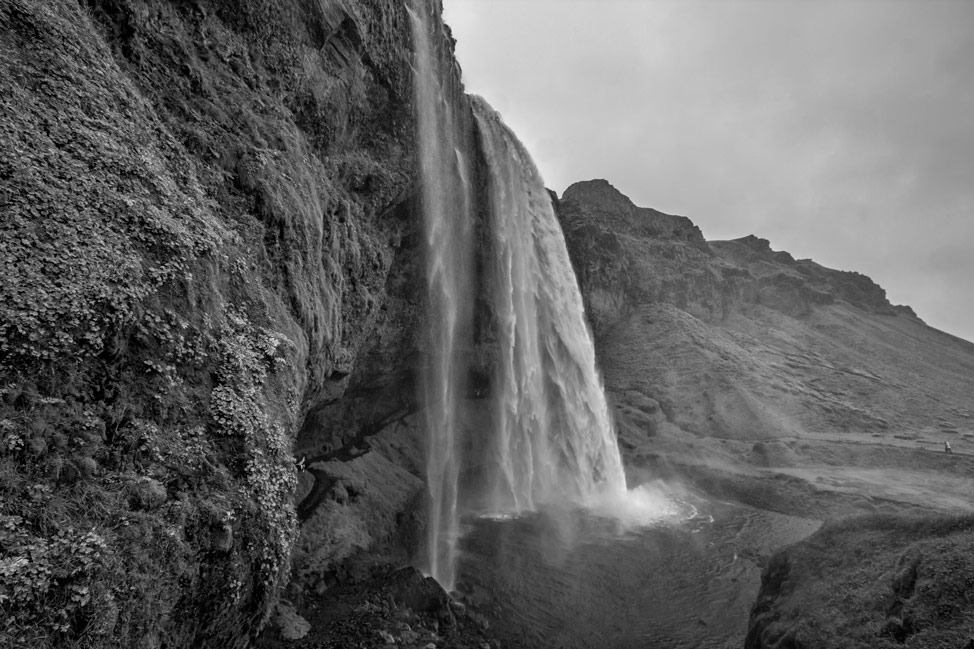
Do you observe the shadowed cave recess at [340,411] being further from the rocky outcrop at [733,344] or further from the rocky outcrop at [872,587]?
→ the rocky outcrop at [733,344]

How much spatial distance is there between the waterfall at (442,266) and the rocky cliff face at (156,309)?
6.73 metres

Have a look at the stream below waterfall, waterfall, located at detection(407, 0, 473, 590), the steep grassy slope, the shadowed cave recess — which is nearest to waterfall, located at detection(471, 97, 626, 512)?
the shadowed cave recess

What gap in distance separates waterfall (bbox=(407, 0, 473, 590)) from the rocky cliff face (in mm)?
6730

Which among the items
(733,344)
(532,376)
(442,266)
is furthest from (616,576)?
(733,344)

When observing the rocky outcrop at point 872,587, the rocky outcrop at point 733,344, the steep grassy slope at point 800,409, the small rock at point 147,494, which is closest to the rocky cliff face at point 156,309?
the small rock at point 147,494

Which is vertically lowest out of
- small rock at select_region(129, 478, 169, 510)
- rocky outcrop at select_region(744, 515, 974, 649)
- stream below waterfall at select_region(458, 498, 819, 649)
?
stream below waterfall at select_region(458, 498, 819, 649)

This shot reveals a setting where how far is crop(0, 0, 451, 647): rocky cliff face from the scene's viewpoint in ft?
16.5

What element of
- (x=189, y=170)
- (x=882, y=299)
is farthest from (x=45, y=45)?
(x=882, y=299)

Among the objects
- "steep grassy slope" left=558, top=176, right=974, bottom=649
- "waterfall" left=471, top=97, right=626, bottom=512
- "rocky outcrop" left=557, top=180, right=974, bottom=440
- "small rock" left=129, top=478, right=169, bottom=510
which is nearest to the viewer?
"small rock" left=129, top=478, right=169, bottom=510

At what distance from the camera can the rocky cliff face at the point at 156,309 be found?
16.5 ft

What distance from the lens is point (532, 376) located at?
2694cm

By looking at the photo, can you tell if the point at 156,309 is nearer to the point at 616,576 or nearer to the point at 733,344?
the point at 616,576

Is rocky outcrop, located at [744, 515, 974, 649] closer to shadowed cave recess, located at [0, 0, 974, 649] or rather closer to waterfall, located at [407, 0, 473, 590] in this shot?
shadowed cave recess, located at [0, 0, 974, 649]

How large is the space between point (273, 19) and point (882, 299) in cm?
10389
